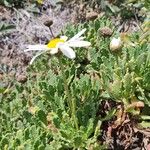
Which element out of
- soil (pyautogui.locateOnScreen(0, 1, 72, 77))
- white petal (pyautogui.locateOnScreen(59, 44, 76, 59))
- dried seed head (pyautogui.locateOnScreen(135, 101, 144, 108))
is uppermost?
soil (pyautogui.locateOnScreen(0, 1, 72, 77))

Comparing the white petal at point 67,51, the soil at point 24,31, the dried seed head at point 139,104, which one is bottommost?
the dried seed head at point 139,104

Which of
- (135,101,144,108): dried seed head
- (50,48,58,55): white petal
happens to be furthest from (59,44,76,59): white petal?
(135,101,144,108): dried seed head

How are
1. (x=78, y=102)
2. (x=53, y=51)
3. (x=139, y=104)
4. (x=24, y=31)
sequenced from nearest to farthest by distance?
1. (x=53, y=51)
2. (x=139, y=104)
3. (x=78, y=102)
4. (x=24, y=31)

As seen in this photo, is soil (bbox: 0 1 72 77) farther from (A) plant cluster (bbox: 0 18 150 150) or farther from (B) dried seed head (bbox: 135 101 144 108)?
(B) dried seed head (bbox: 135 101 144 108)

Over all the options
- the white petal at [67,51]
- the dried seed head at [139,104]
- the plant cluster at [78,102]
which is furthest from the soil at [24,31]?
the white petal at [67,51]

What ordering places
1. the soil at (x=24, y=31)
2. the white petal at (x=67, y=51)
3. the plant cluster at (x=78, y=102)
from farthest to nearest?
the soil at (x=24, y=31), the plant cluster at (x=78, y=102), the white petal at (x=67, y=51)

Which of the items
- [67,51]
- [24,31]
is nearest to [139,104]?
[67,51]

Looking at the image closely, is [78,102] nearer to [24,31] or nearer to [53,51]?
[53,51]

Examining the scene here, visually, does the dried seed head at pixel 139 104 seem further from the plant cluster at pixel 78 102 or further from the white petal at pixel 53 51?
the white petal at pixel 53 51

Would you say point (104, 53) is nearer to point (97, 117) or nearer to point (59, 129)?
point (97, 117)

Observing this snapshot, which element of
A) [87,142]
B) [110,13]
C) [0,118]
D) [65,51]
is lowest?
[87,142]

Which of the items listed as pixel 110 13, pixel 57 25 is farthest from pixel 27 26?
pixel 110 13
